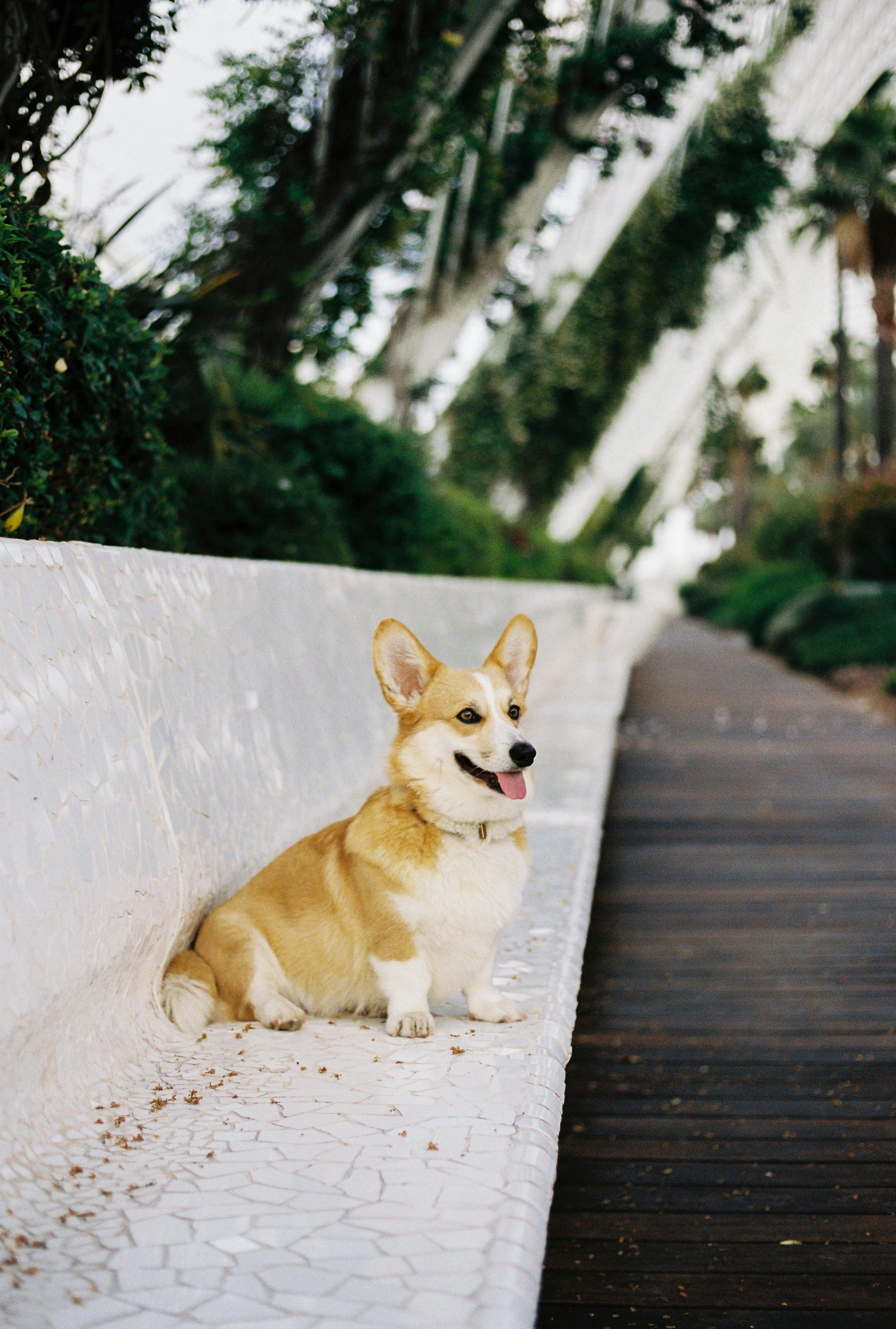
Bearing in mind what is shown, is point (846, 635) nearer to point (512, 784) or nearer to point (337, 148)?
point (337, 148)

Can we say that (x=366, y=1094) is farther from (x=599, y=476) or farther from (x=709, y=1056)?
(x=599, y=476)

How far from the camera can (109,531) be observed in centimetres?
411

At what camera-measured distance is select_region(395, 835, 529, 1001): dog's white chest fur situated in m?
2.67

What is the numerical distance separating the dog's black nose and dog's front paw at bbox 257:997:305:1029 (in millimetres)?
751

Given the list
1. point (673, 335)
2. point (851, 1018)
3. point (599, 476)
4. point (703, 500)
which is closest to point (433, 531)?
point (851, 1018)

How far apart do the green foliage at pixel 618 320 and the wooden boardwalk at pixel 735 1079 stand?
11.4 metres

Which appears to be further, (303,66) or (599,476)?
(599,476)

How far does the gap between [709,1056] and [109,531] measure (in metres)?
2.51

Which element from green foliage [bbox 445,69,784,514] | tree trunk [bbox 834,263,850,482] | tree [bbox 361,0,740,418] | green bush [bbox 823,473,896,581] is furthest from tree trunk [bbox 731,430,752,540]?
tree [bbox 361,0,740,418]

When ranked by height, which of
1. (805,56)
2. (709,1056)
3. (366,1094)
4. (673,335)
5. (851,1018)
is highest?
(673,335)

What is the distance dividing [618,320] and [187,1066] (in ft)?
69.7

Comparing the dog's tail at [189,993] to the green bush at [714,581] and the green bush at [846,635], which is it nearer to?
the green bush at [846,635]

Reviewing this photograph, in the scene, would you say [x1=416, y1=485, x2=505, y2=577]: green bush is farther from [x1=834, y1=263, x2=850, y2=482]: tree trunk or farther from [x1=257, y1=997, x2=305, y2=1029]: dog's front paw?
→ [x1=834, y1=263, x2=850, y2=482]: tree trunk

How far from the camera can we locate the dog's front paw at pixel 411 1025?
2.63 m
